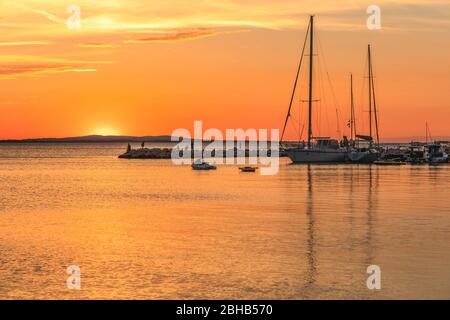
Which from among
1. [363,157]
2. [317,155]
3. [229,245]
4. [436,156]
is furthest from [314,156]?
[229,245]

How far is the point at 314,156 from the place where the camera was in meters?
117

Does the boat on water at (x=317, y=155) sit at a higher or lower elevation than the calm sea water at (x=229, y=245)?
higher

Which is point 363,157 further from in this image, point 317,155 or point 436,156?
point 436,156

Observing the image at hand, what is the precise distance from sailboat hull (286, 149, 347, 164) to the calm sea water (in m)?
56.6

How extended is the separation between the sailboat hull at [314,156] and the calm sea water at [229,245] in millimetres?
56577

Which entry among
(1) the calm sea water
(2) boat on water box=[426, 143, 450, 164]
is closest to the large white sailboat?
(2) boat on water box=[426, 143, 450, 164]

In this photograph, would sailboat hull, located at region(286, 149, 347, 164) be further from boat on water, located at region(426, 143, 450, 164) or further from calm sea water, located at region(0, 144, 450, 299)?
calm sea water, located at region(0, 144, 450, 299)

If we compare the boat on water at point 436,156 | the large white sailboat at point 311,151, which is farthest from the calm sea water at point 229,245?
the boat on water at point 436,156

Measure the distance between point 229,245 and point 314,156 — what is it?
86026 millimetres

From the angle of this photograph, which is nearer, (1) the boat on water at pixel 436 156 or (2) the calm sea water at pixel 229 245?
(2) the calm sea water at pixel 229 245

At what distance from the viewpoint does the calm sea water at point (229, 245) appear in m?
24.2

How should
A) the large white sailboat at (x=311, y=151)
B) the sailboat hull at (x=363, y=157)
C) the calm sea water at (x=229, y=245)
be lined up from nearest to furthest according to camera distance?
the calm sea water at (x=229, y=245), the large white sailboat at (x=311, y=151), the sailboat hull at (x=363, y=157)

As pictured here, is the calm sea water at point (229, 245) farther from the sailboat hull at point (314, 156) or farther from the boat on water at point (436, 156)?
the boat on water at point (436, 156)

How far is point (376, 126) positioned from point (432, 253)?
3680 inches
